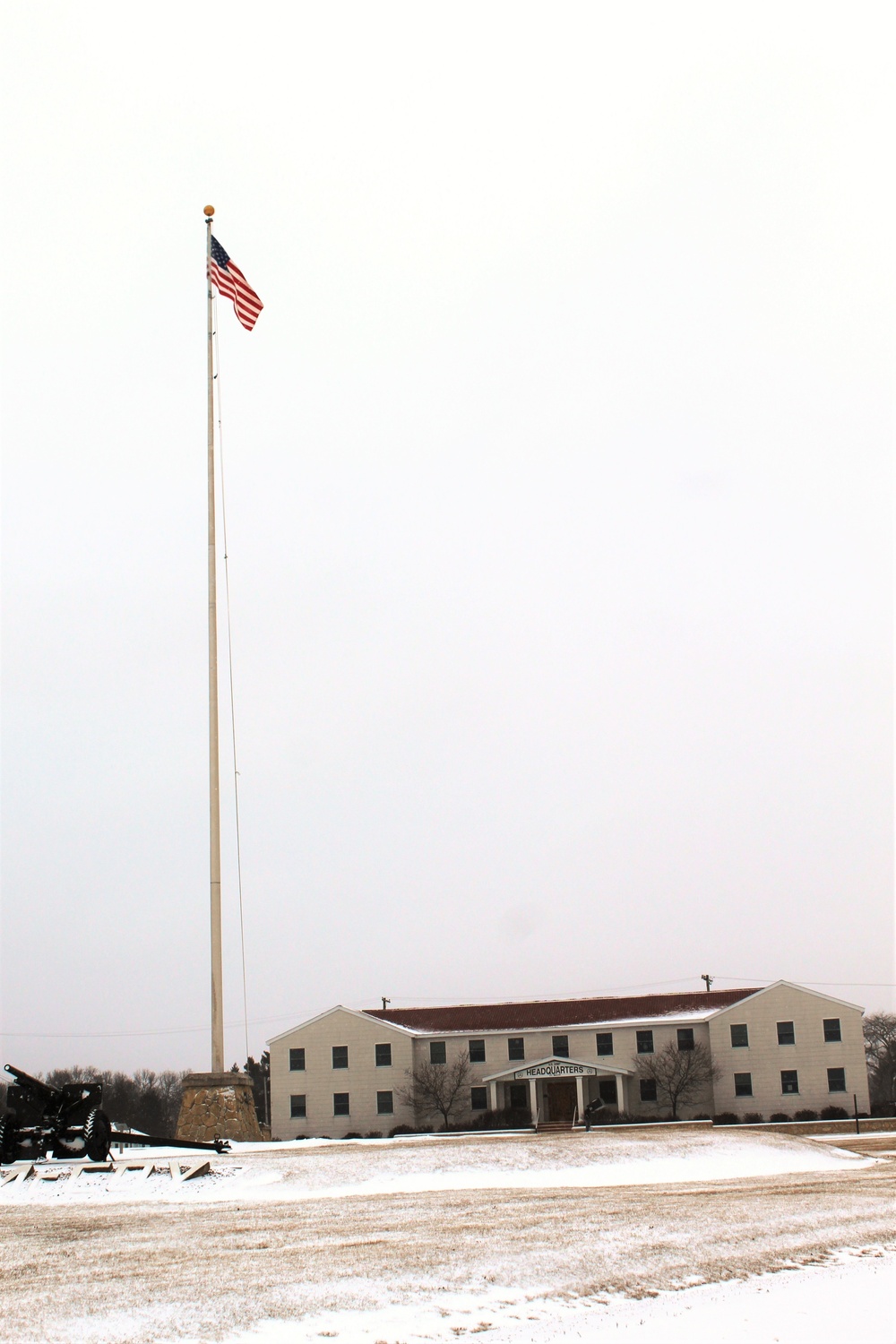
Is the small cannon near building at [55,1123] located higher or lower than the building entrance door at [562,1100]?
higher

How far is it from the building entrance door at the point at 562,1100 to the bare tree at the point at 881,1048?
110 feet

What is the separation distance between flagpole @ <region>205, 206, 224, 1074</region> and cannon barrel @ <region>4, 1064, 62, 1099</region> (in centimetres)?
538

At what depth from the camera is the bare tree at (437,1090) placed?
53406 millimetres

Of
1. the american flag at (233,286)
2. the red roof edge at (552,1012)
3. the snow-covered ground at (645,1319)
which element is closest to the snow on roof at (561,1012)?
the red roof edge at (552,1012)

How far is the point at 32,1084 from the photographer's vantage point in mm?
18359

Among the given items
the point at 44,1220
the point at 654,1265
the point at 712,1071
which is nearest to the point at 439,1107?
the point at 712,1071

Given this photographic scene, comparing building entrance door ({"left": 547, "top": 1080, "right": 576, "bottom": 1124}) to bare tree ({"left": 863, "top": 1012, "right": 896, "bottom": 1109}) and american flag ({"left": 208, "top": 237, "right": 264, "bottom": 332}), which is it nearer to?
bare tree ({"left": 863, "top": 1012, "right": 896, "bottom": 1109})

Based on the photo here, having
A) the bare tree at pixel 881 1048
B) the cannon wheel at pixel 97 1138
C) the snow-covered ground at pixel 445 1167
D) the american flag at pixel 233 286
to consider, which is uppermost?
the american flag at pixel 233 286

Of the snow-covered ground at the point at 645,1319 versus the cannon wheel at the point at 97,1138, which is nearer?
the snow-covered ground at the point at 645,1319

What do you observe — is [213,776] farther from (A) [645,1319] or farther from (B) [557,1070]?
(B) [557,1070]

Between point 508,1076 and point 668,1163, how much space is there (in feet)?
103

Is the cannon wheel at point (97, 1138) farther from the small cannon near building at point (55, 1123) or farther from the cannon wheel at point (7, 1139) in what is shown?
the cannon wheel at point (7, 1139)

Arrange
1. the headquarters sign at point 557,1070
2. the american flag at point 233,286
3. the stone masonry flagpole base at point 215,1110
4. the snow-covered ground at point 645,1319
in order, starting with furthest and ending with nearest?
the headquarters sign at point 557,1070
the american flag at point 233,286
the stone masonry flagpole base at point 215,1110
the snow-covered ground at point 645,1319

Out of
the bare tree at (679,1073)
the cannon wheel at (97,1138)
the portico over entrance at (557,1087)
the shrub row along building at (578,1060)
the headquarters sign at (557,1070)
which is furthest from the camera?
the shrub row along building at (578,1060)
